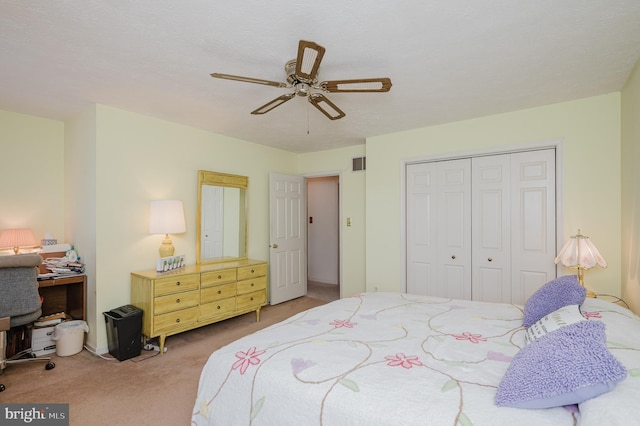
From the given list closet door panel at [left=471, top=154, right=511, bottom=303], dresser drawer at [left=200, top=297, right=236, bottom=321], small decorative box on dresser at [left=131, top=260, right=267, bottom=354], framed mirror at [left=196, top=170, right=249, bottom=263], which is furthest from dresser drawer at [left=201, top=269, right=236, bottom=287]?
closet door panel at [left=471, top=154, right=511, bottom=303]

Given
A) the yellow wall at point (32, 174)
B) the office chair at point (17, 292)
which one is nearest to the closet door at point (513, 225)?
the office chair at point (17, 292)

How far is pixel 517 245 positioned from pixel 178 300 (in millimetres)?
3577

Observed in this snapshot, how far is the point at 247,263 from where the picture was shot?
4.00 meters

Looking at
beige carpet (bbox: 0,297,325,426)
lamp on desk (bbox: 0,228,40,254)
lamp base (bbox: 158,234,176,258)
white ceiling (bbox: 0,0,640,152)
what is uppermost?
white ceiling (bbox: 0,0,640,152)

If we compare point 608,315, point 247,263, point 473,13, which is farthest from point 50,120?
point 608,315

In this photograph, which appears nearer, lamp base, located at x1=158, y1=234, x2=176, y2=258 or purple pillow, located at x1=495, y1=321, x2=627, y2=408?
purple pillow, located at x1=495, y1=321, x2=627, y2=408

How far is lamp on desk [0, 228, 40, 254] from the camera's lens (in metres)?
3.09

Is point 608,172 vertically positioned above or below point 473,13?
below

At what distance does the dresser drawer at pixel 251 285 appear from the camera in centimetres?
381

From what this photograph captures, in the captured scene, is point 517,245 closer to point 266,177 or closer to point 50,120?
point 266,177

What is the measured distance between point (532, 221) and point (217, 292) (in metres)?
3.47

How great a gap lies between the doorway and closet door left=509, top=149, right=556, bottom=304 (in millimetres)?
3221

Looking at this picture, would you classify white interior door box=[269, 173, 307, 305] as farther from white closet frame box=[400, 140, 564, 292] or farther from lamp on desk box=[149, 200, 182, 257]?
white closet frame box=[400, 140, 564, 292]

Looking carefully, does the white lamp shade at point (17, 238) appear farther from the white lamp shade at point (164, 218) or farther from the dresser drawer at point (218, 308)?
the dresser drawer at point (218, 308)
